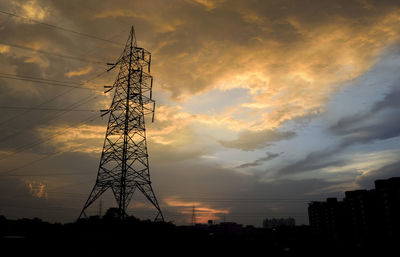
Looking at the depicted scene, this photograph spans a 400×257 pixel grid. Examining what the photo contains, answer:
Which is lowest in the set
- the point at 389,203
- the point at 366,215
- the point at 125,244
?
the point at 366,215

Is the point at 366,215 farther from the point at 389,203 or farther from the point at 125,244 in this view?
the point at 125,244

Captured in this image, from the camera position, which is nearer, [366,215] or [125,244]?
[125,244]

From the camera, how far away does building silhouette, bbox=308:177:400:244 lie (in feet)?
288

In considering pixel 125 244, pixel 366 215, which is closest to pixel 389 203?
pixel 366 215

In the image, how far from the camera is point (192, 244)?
40.1 m

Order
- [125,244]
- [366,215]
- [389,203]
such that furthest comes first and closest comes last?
[366,215] < [389,203] < [125,244]

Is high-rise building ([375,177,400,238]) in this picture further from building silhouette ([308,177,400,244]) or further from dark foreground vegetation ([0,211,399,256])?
dark foreground vegetation ([0,211,399,256])

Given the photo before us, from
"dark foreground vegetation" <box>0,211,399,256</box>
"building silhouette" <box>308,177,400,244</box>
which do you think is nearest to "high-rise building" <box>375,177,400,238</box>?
"building silhouette" <box>308,177,400,244</box>

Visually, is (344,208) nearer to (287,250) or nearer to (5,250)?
(287,250)

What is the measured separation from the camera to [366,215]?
102250mm

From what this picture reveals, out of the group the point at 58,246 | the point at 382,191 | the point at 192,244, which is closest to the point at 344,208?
the point at 382,191

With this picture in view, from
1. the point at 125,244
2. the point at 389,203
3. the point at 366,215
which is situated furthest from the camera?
the point at 366,215

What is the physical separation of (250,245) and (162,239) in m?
17.2

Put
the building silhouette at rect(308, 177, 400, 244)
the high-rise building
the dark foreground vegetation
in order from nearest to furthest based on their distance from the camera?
the dark foreground vegetation, the high-rise building, the building silhouette at rect(308, 177, 400, 244)
